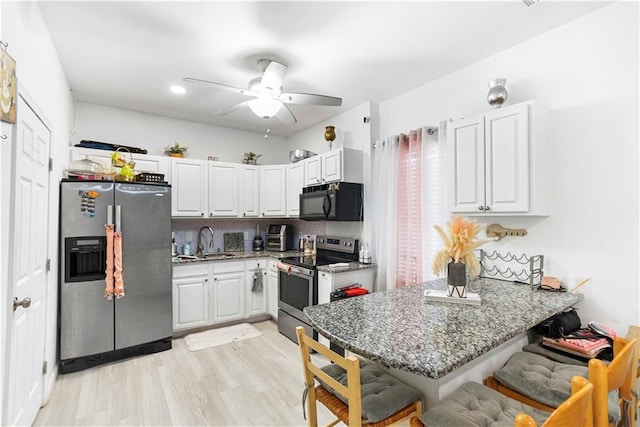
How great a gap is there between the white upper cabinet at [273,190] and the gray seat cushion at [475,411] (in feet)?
11.0

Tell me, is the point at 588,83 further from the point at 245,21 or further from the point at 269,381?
the point at 269,381

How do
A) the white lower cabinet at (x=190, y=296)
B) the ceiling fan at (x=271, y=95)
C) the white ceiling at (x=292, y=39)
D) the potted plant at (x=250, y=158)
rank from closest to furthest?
the white ceiling at (x=292, y=39) → the ceiling fan at (x=271, y=95) → the white lower cabinet at (x=190, y=296) → the potted plant at (x=250, y=158)

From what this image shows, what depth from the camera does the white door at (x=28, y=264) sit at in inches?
65.9

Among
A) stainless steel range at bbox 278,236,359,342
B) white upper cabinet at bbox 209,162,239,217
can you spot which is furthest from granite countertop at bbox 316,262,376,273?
white upper cabinet at bbox 209,162,239,217

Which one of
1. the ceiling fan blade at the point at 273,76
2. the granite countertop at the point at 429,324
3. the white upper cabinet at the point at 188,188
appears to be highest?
the ceiling fan blade at the point at 273,76

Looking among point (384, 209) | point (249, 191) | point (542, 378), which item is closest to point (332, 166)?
point (384, 209)

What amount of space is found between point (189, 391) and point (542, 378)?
243 cm

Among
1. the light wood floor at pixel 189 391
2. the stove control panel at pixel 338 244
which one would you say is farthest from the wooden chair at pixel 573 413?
the stove control panel at pixel 338 244

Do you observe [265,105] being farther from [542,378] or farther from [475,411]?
[542,378]

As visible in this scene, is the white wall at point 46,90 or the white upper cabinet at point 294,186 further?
the white upper cabinet at point 294,186

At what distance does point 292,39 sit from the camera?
2299mm

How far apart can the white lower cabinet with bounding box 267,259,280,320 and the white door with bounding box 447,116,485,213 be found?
237 cm

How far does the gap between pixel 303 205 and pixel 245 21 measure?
2209 mm

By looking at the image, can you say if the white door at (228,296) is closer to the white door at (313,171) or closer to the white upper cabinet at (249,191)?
the white upper cabinet at (249,191)
